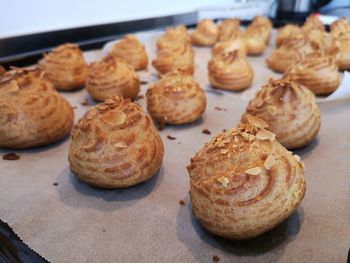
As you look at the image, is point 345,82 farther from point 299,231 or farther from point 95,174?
point 95,174

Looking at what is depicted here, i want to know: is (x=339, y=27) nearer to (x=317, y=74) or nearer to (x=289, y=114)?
(x=317, y=74)

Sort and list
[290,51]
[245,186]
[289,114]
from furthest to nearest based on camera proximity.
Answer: [290,51] → [289,114] → [245,186]

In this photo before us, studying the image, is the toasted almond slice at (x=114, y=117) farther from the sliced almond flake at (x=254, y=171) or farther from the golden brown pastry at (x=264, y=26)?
the golden brown pastry at (x=264, y=26)

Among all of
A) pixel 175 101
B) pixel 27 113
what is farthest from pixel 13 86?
pixel 175 101

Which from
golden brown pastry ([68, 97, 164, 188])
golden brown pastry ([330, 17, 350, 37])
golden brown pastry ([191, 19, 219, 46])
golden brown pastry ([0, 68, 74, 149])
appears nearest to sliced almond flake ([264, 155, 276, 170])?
golden brown pastry ([68, 97, 164, 188])

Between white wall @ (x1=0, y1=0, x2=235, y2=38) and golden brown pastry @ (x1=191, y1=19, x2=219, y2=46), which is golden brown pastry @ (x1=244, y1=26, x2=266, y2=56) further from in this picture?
white wall @ (x1=0, y1=0, x2=235, y2=38)

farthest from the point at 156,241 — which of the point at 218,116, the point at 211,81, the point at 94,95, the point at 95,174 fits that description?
the point at 211,81
